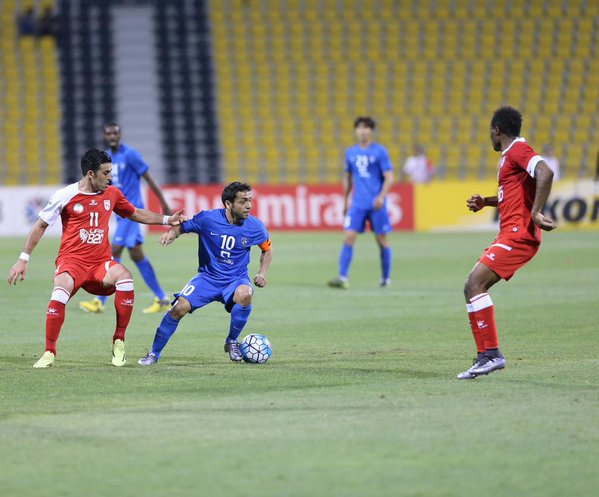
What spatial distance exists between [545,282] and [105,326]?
22.8 ft

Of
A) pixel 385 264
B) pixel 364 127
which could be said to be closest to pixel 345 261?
pixel 385 264

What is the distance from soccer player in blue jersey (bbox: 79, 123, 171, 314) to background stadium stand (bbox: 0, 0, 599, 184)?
1746 centimetres

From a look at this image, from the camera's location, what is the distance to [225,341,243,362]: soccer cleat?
31.5 feet

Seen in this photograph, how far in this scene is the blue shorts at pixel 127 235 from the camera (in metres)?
14.0

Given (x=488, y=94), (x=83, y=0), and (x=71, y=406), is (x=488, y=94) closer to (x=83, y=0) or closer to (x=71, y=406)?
(x=83, y=0)

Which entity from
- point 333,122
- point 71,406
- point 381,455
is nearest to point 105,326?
point 71,406

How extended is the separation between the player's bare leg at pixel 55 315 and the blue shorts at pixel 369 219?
7.99m

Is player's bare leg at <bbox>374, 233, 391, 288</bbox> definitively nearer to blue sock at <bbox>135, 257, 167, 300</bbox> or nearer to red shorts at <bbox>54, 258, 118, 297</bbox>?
blue sock at <bbox>135, 257, 167, 300</bbox>

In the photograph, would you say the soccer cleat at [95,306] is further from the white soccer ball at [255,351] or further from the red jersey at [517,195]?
the red jersey at [517,195]

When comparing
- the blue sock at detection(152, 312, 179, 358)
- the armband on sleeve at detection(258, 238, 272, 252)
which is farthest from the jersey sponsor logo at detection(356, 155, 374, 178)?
the blue sock at detection(152, 312, 179, 358)

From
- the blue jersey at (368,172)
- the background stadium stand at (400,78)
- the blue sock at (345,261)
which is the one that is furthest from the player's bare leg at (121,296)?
the background stadium stand at (400,78)

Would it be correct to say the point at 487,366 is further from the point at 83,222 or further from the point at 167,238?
the point at 83,222

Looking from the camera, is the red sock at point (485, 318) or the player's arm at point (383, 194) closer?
the red sock at point (485, 318)

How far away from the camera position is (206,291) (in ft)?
31.2
